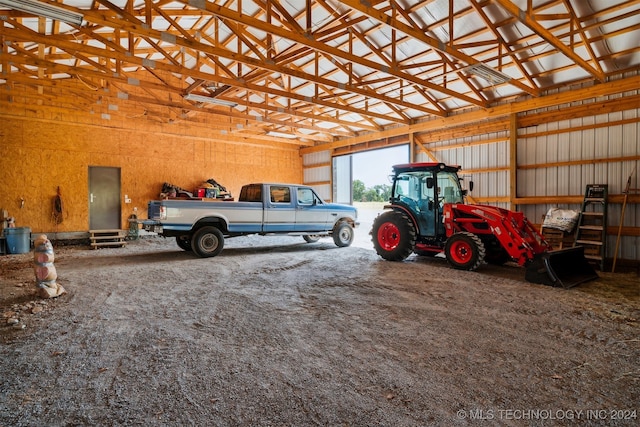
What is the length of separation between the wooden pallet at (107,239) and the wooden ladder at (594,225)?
41.6 ft

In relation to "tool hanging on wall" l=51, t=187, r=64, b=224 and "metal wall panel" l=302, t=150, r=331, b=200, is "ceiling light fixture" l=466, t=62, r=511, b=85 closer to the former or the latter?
"metal wall panel" l=302, t=150, r=331, b=200

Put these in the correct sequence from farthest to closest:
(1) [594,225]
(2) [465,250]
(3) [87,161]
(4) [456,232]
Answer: (3) [87,161] → (1) [594,225] → (4) [456,232] → (2) [465,250]

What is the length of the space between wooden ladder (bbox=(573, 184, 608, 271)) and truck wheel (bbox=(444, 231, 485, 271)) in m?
3.03

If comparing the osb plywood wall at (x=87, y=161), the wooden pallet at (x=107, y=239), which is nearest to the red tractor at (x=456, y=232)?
the wooden pallet at (x=107, y=239)

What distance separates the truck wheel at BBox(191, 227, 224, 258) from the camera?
8492 mm

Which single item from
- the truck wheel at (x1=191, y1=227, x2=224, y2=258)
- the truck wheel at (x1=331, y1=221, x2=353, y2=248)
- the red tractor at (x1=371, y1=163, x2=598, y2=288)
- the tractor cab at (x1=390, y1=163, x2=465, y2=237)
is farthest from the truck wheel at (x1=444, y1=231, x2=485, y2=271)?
the truck wheel at (x1=191, y1=227, x2=224, y2=258)

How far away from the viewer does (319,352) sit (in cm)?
319

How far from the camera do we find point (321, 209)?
1024 cm

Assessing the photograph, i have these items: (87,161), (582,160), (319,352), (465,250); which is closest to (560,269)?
(465,250)

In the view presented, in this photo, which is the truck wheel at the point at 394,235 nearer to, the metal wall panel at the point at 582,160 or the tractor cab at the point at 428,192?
the tractor cab at the point at 428,192

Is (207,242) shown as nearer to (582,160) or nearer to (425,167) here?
(425,167)

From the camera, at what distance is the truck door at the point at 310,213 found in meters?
9.88

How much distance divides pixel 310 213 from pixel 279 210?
3.36ft

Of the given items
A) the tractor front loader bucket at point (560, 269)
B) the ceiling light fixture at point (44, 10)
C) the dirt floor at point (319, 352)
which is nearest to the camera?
the dirt floor at point (319, 352)
